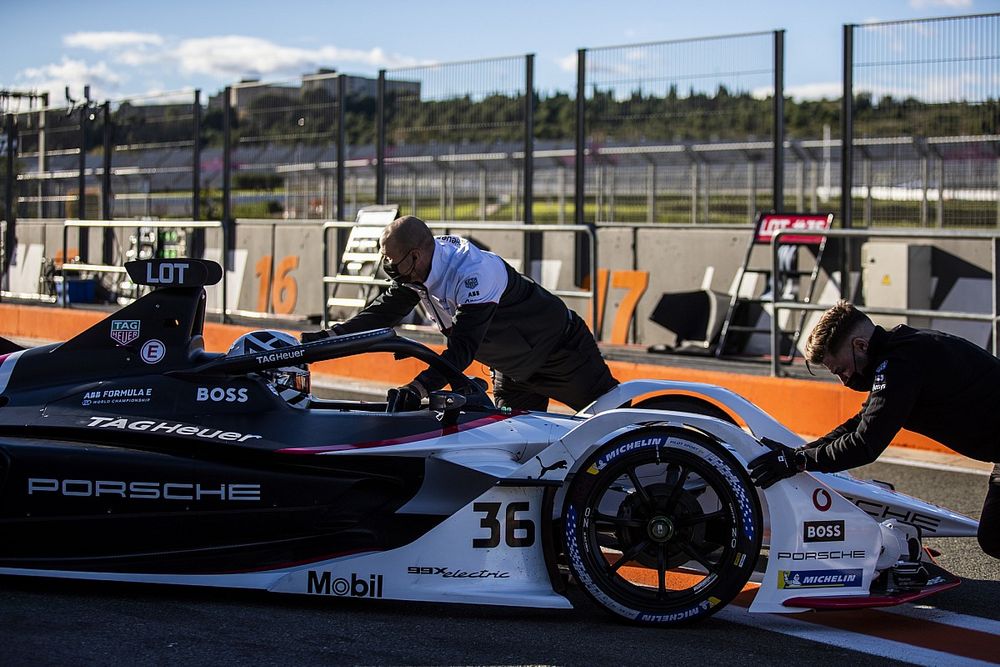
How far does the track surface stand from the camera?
14.8ft

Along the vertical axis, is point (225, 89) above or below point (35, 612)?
above

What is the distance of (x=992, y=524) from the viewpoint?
5.24 meters

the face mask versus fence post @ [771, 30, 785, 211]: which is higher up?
fence post @ [771, 30, 785, 211]

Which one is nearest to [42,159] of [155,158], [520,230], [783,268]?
[155,158]

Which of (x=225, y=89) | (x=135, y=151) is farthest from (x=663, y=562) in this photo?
(x=135, y=151)

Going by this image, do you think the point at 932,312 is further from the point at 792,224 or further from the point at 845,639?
the point at 845,639

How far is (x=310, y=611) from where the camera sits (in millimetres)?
5055

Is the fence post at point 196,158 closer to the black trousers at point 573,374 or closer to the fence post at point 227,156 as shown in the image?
the fence post at point 227,156

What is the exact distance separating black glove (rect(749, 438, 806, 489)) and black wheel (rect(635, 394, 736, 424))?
1.55 metres

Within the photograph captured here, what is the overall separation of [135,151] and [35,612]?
17296mm

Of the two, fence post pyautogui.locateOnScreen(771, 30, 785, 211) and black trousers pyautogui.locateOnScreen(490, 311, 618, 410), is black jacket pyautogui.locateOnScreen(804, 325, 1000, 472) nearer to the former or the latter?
black trousers pyautogui.locateOnScreen(490, 311, 618, 410)

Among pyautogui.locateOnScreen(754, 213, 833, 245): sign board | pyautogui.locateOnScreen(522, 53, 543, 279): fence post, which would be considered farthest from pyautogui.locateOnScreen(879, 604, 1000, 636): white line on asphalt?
pyautogui.locateOnScreen(522, 53, 543, 279): fence post

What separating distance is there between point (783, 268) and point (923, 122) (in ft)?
6.46

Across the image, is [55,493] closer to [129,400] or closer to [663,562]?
[129,400]
